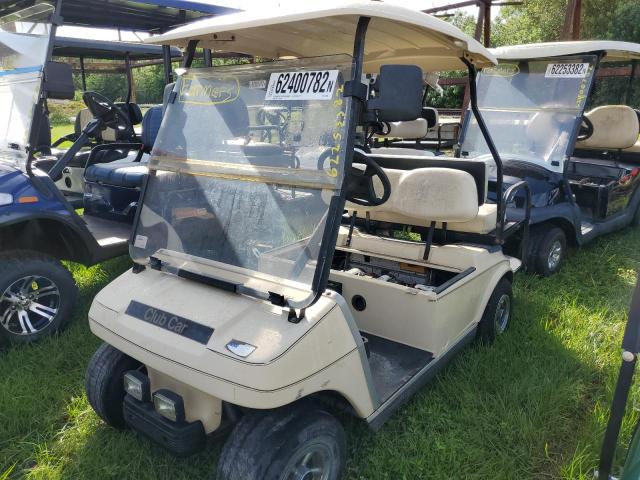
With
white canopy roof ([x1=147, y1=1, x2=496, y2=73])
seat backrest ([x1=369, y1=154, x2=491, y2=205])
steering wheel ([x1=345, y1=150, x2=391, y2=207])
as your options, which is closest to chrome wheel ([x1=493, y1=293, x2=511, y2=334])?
seat backrest ([x1=369, y1=154, x2=491, y2=205])

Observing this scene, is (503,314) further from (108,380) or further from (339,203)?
(108,380)

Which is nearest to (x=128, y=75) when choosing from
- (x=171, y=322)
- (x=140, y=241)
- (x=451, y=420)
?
(x=140, y=241)

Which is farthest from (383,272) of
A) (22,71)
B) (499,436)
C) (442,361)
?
(22,71)

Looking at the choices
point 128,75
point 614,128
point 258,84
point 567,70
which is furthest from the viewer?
point 128,75

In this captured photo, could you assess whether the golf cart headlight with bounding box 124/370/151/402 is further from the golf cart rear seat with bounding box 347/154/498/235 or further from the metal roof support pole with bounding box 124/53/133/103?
the metal roof support pole with bounding box 124/53/133/103

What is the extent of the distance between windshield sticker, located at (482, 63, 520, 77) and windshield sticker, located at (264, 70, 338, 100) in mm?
3134

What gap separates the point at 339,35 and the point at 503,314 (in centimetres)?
202

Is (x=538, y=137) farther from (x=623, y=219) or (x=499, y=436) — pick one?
(x=499, y=436)

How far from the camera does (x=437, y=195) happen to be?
8.77 ft

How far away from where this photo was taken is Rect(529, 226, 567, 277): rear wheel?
4.06 m

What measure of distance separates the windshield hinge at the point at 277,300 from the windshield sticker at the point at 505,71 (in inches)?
144

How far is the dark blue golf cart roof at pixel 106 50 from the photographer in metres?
4.46

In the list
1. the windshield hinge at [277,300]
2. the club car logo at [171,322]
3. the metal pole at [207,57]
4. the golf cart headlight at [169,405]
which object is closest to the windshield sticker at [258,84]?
the metal pole at [207,57]

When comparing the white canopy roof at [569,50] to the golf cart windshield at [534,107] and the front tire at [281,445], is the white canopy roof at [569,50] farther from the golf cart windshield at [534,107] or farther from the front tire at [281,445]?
the front tire at [281,445]
